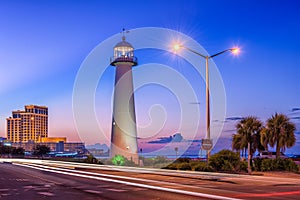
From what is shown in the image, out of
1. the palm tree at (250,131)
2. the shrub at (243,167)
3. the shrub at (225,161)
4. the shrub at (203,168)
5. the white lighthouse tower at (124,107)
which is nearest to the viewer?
the shrub at (203,168)

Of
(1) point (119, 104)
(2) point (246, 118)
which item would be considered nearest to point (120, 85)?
(1) point (119, 104)

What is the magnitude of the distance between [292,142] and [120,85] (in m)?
19.3

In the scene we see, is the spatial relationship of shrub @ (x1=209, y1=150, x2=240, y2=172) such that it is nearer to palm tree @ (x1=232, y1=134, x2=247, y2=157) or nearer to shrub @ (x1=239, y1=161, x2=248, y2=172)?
shrub @ (x1=239, y1=161, x2=248, y2=172)

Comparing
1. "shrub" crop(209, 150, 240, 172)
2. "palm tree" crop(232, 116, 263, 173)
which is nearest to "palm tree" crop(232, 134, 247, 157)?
"palm tree" crop(232, 116, 263, 173)

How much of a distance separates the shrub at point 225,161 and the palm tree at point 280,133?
9659 mm

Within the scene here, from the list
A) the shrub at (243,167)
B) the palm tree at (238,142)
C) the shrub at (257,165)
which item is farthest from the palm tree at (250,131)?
the shrub at (243,167)

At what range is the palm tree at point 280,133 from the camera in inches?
1416

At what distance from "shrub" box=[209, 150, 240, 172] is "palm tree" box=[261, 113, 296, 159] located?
9.66m

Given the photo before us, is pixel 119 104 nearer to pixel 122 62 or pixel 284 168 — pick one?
pixel 122 62

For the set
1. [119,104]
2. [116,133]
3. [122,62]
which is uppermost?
[122,62]

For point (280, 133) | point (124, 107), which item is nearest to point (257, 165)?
point (280, 133)

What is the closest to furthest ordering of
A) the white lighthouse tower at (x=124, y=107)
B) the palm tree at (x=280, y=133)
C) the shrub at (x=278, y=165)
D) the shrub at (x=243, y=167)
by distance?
the shrub at (x=243, y=167) → the shrub at (x=278, y=165) → the palm tree at (x=280, y=133) → the white lighthouse tower at (x=124, y=107)

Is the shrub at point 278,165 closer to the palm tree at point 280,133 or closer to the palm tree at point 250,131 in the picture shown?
the palm tree at point 280,133

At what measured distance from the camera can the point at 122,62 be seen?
46.1 meters
